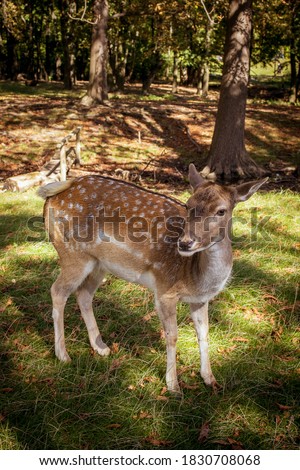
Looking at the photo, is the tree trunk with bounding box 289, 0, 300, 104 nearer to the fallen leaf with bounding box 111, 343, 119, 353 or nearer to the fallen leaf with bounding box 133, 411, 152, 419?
the fallen leaf with bounding box 111, 343, 119, 353

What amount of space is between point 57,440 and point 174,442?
0.85m

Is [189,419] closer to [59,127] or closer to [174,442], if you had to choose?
[174,442]

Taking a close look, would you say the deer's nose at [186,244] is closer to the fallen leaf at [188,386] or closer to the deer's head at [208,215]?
the deer's head at [208,215]

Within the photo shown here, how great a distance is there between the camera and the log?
10148mm

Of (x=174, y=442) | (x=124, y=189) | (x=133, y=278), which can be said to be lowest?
(x=174, y=442)

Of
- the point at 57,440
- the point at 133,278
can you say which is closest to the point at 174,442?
the point at 57,440

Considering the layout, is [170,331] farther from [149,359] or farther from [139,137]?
[139,137]

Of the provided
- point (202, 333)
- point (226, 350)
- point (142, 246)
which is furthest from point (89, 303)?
point (226, 350)

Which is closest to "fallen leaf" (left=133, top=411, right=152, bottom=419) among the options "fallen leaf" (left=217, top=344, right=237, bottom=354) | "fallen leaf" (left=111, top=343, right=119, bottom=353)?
"fallen leaf" (left=111, top=343, right=119, bottom=353)

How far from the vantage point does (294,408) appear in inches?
142

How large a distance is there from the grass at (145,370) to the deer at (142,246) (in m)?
0.24

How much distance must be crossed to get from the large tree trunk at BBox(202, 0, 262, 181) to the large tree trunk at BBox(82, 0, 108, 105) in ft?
27.9

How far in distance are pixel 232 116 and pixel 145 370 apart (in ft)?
28.4

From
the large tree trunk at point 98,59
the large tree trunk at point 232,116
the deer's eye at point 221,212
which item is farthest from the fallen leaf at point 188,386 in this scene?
the large tree trunk at point 98,59
